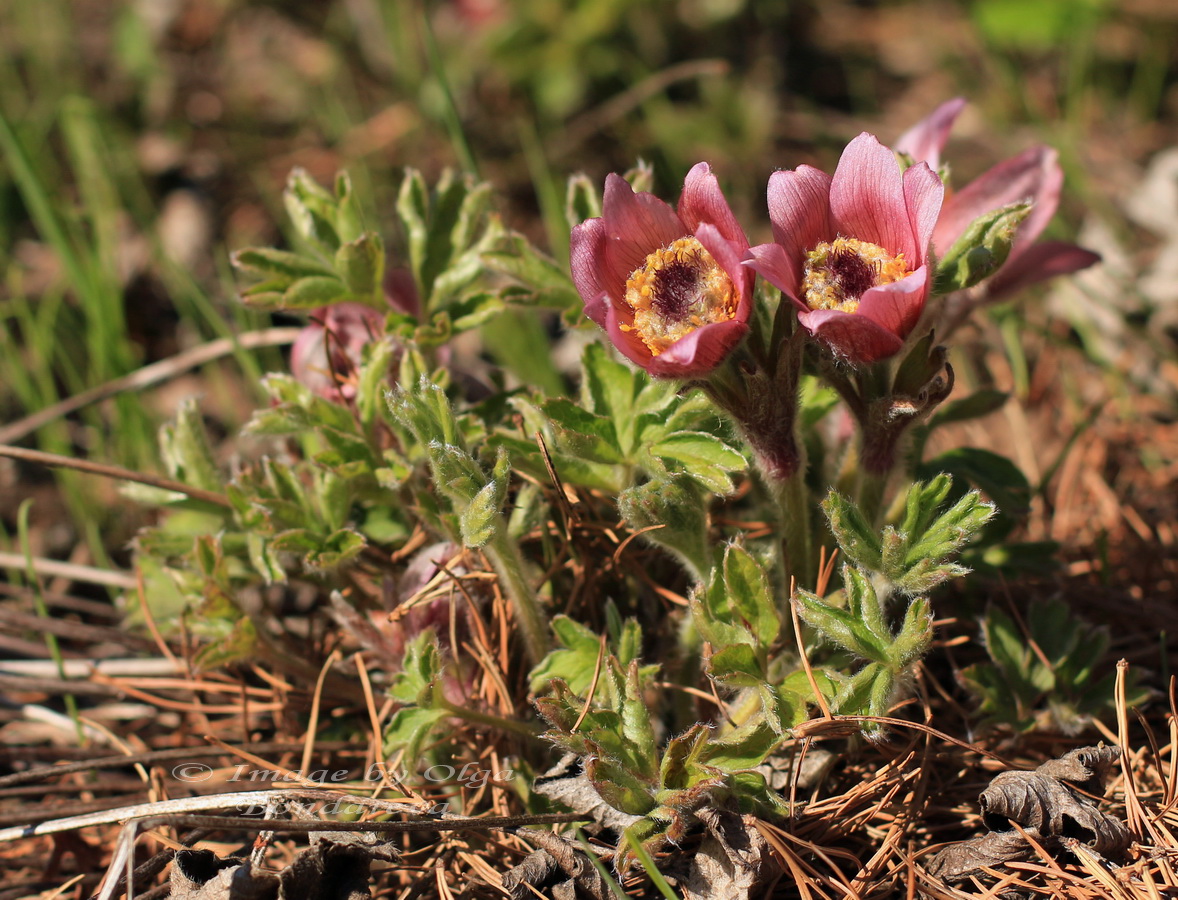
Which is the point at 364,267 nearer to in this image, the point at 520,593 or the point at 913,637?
the point at 520,593

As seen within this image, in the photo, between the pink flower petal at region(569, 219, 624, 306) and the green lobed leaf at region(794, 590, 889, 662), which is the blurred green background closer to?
the pink flower petal at region(569, 219, 624, 306)

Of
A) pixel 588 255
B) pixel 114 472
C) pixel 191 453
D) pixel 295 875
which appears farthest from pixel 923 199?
pixel 114 472

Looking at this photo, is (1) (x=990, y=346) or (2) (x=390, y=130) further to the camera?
(2) (x=390, y=130)

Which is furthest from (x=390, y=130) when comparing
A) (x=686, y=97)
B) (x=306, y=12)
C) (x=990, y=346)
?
(x=990, y=346)

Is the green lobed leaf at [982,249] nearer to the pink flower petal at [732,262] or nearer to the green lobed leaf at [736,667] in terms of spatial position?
the pink flower petal at [732,262]

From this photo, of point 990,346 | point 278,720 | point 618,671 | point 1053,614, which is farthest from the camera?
point 990,346

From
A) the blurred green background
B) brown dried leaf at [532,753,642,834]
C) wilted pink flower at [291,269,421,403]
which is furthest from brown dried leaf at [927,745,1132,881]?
the blurred green background

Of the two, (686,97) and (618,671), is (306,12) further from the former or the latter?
(618,671)
